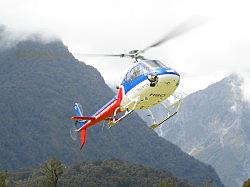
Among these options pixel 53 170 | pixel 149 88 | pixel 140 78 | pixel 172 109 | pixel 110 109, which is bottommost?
pixel 53 170

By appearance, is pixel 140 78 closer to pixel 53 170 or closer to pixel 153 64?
pixel 153 64

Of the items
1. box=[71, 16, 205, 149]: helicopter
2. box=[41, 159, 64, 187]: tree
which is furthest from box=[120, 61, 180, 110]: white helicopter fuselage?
box=[41, 159, 64, 187]: tree

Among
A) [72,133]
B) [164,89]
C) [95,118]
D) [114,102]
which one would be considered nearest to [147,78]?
[164,89]

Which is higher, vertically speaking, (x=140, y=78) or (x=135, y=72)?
(x=135, y=72)

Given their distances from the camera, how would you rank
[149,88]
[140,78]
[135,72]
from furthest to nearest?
1. [135,72]
2. [140,78]
3. [149,88]

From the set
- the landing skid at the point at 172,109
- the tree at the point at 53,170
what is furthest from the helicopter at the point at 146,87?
the tree at the point at 53,170

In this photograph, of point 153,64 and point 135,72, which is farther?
point 135,72

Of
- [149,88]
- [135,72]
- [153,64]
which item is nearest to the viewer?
[149,88]

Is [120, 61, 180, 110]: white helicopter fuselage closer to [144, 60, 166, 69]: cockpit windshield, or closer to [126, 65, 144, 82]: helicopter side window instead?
[126, 65, 144, 82]: helicopter side window

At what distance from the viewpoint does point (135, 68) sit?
160 feet

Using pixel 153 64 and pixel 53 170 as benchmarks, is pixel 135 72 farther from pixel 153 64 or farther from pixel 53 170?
pixel 53 170

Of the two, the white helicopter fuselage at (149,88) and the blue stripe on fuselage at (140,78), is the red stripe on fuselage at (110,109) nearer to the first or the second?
the blue stripe on fuselage at (140,78)

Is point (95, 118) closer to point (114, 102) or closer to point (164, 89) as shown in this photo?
point (114, 102)

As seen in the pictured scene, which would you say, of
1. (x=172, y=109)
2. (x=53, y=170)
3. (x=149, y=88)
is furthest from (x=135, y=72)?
(x=53, y=170)
